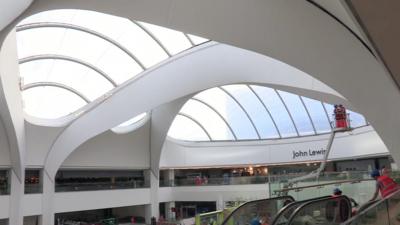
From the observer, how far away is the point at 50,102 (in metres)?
26.8

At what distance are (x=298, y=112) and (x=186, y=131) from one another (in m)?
10.8

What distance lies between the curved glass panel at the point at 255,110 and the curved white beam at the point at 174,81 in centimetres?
916

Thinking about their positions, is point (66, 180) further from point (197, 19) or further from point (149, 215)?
point (197, 19)

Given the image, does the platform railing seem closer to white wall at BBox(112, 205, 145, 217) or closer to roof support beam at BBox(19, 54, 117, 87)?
white wall at BBox(112, 205, 145, 217)

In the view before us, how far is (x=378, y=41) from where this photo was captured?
20.9ft

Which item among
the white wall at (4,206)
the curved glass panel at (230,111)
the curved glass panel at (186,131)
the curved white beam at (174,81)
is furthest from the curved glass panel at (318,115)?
the white wall at (4,206)

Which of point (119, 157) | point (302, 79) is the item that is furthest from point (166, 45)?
point (119, 157)

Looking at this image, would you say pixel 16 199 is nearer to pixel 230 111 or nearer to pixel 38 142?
pixel 38 142

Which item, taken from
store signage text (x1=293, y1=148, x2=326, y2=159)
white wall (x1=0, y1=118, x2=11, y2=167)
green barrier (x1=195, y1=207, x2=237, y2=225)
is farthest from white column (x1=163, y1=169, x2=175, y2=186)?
green barrier (x1=195, y1=207, x2=237, y2=225)

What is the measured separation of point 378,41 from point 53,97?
78.0ft

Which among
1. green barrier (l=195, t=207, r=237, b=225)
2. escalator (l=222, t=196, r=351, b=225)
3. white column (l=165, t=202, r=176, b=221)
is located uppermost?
escalator (l=222, t=196, r=351, b=225)

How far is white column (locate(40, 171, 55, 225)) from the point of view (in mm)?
25844

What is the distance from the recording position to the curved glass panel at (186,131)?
3747cm

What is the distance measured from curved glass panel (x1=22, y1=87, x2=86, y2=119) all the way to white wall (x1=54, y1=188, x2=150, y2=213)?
553 centimetres
